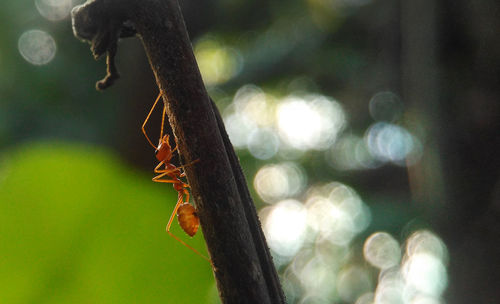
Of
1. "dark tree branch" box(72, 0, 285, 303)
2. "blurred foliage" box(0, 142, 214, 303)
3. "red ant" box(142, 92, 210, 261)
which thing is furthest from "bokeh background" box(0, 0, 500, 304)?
"dark tree branch" box(72, 0, 285, 303)

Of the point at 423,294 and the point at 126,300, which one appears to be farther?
the point at 423,294

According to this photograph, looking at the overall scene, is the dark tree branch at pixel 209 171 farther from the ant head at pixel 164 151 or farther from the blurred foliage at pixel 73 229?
the ant head at pixel 164 151

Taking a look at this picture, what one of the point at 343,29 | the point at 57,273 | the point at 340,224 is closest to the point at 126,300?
the point at 57,273

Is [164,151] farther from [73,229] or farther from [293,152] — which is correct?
[293,152]

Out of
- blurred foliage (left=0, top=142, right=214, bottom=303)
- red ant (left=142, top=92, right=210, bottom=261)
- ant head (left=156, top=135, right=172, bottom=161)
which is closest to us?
blurred foliage (left=0, top=142, right=214, bottom=303)

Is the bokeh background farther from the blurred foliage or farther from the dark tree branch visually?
the dark tree branch

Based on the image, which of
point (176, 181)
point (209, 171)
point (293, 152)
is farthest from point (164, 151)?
point (293, 152)

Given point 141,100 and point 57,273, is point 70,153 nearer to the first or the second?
point 57,273
